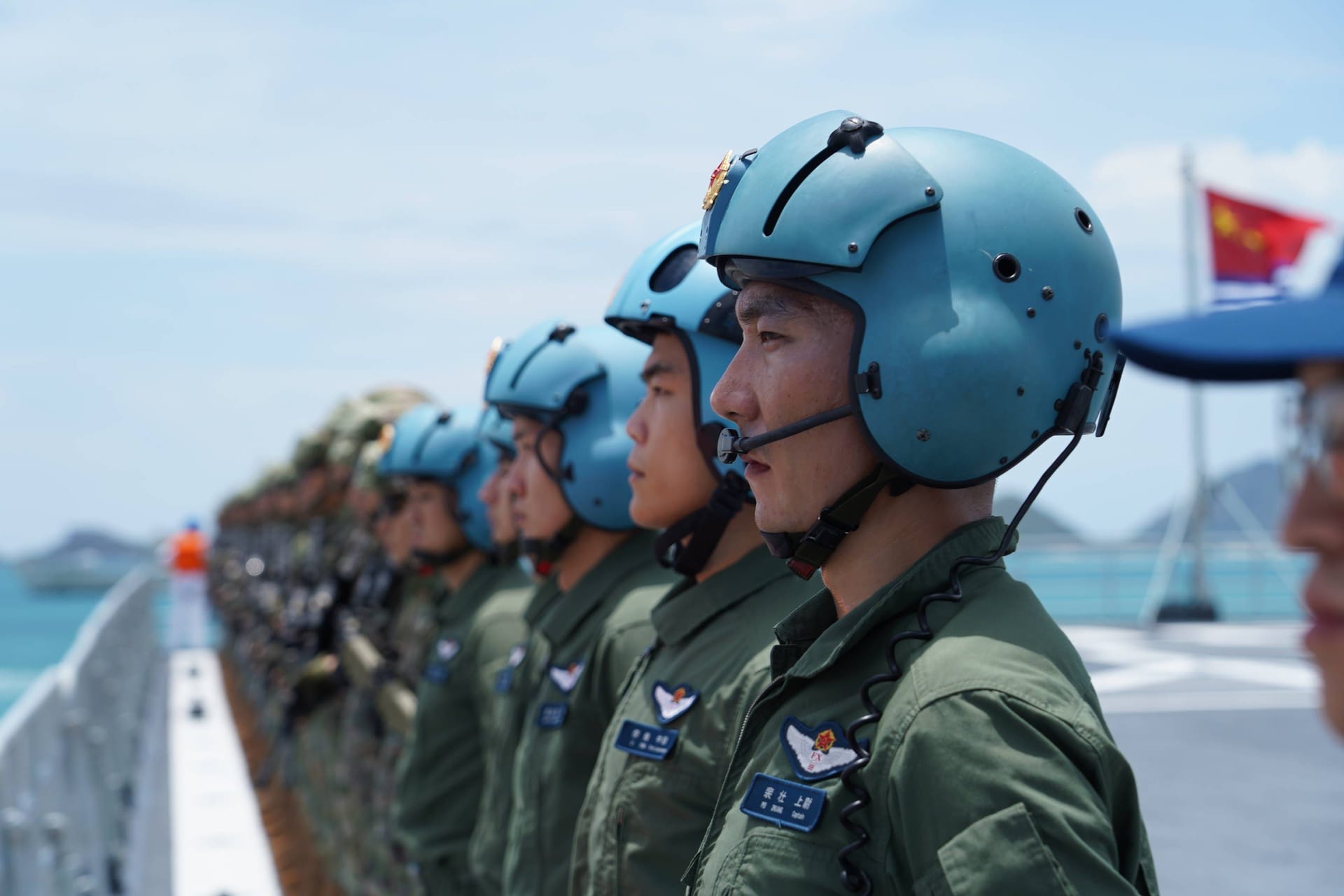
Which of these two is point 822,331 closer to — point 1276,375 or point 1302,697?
point 1276,375

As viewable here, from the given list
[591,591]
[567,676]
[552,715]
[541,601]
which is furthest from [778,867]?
[541,601]

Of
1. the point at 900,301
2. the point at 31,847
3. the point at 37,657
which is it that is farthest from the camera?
the point at 37,657

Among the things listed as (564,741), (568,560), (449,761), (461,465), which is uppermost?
(568,560)

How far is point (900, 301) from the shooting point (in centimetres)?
197

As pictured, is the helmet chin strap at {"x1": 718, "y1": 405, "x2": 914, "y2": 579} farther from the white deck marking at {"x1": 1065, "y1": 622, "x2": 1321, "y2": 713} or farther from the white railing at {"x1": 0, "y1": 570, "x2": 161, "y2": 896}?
the white deck marking at {"x1": 1065, "y1": 622, "x2": 1321, "y2": 713}

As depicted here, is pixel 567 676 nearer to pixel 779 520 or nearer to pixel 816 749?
pixel 779 520

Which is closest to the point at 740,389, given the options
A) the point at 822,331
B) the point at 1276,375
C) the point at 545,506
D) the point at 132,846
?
the point at 822,331

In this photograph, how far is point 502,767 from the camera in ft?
13.0

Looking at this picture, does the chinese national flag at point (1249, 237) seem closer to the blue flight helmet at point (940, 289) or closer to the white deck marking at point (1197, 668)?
the white deck marking at point (1197, 668)

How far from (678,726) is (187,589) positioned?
74.0 feet

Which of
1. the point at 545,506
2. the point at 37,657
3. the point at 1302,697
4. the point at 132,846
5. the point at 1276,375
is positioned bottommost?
the point at 37,657

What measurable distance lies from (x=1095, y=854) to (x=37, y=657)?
43.2 m

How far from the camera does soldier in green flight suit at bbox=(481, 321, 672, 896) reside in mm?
3270

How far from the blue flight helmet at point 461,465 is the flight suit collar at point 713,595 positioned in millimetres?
3200
